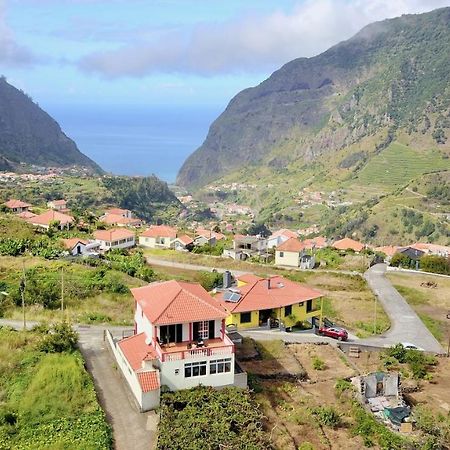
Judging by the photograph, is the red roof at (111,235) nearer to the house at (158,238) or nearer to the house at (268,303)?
the house at (158,238)

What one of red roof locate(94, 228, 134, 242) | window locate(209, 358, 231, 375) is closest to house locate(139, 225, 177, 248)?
red roof locate(94, 228, 134, 242)

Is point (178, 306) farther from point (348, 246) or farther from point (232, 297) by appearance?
point (348, 246)

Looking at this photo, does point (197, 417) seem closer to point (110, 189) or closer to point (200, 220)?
point (110, 189)

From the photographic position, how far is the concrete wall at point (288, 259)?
213ft

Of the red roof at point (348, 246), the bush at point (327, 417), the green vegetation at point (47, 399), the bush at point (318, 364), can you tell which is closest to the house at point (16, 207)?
the red roof at point (348, 246)

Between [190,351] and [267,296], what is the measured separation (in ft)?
44.9

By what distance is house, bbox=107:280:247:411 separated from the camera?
2464cm

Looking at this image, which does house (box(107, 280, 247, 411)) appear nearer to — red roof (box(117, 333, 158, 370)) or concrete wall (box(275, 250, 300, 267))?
red roof (box(117, 333, 158, 370))

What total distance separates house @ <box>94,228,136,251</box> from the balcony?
41241mm

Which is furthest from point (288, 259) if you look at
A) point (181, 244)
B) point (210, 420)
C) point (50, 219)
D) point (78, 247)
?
point (210, 420)

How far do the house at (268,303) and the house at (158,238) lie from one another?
3657 centimetres

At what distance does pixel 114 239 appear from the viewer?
67312 mm

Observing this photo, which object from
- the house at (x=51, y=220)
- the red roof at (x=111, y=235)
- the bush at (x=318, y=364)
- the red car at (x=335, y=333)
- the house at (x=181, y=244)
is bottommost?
the bush at (x=318, y=364)

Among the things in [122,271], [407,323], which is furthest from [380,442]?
[122,271]
